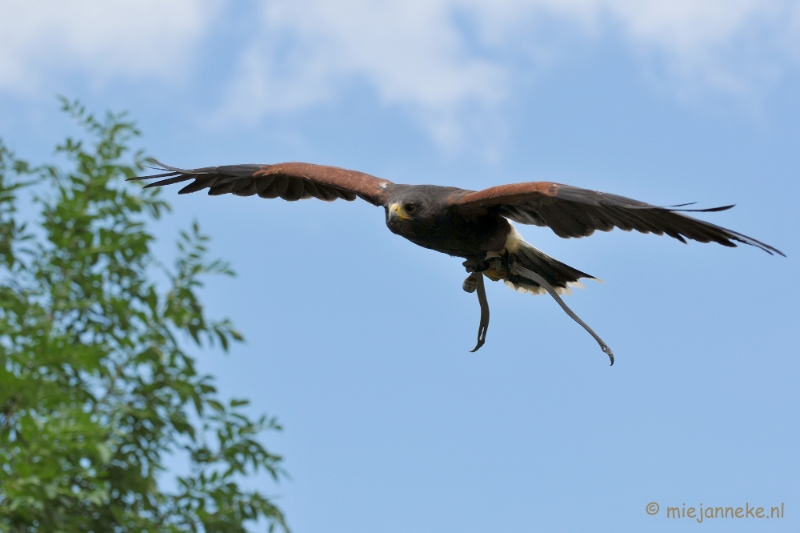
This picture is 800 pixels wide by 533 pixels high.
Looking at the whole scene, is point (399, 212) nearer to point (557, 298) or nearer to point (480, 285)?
point (480, 285)

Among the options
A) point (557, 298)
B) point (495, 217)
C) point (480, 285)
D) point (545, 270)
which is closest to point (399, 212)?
point (495, 217)

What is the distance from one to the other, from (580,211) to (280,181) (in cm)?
242

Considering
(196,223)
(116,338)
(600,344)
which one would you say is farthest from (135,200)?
(600,344)

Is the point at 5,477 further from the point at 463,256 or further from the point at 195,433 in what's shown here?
the point at 463,256

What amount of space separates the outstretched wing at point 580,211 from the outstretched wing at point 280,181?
3.08ft

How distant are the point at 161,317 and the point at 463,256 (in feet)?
20.5

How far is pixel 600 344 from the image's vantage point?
17.6ft

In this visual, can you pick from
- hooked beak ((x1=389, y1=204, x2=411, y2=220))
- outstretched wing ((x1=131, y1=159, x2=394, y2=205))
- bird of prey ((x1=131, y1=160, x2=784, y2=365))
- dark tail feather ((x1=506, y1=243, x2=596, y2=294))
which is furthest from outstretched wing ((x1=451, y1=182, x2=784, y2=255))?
outstretched wing ((x1=131, y1=159, x2=394, y2=205))

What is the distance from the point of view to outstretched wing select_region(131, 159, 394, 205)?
6.37 meters

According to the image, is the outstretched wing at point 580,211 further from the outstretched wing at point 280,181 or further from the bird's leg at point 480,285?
the outstretched wing at point 280,181

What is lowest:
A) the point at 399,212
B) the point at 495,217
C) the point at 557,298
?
the point at 557,298

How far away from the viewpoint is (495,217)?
583 cm

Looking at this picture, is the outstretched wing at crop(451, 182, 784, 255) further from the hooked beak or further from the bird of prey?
the hooked beak

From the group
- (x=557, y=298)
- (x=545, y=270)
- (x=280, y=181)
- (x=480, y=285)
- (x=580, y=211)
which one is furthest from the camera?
(x=280, y=181)
